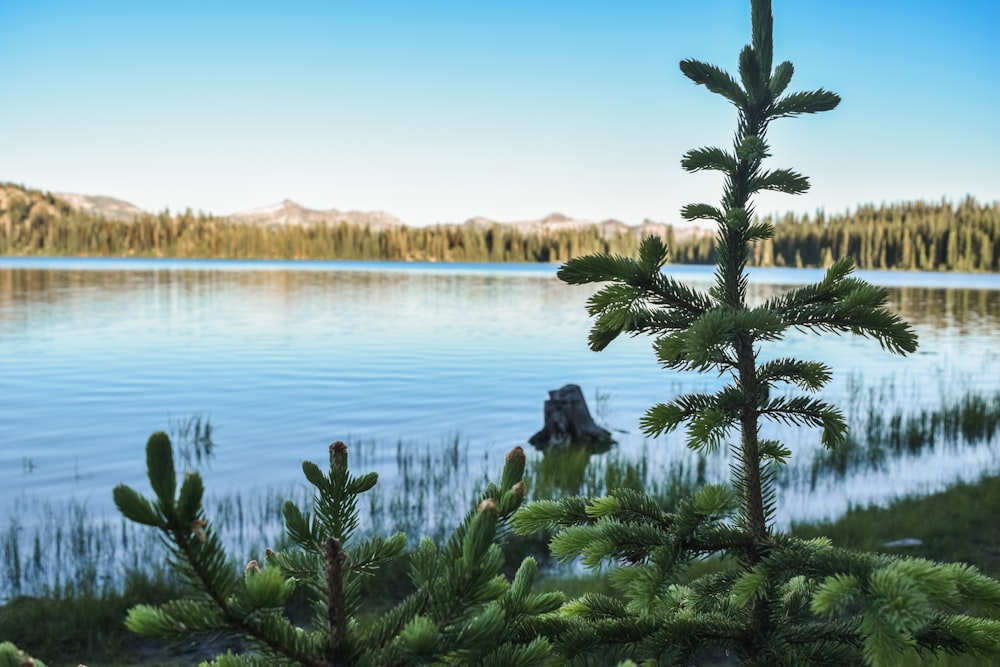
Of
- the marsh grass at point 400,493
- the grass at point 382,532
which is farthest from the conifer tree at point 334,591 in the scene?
the marsh grass at point 400,493

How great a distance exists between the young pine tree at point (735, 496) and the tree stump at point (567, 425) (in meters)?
15.5

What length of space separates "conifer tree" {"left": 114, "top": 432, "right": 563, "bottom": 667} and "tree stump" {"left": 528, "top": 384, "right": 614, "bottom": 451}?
1635cm

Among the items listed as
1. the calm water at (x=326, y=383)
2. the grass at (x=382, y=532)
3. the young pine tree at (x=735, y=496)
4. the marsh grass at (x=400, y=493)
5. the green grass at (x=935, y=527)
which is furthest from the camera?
the calm water at (x=326, y=383)

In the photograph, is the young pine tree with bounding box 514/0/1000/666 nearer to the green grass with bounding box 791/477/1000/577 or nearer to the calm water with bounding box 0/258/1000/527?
the green grass with bounding box 791/477/1000/577

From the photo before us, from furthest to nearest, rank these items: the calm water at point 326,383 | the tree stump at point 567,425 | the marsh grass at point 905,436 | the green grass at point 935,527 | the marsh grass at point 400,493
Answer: the tree stump at point 567,425 < the calm water at point 326,383 < the marsh grass at point 905,436 < the marsh grass at point 400,493 < the green grass at point 935,527

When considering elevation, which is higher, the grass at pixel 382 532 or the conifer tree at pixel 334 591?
the conifer tree at pixel 334 591

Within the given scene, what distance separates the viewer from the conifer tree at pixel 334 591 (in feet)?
4.62

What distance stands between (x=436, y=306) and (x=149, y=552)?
56.1m

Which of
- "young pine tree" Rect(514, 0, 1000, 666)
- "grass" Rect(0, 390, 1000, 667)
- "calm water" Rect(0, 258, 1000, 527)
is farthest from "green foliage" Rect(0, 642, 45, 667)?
"calm water" Rect(0, 258, 1000, 527)

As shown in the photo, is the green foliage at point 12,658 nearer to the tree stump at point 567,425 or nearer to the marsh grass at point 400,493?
the marsh grass at point 400,493

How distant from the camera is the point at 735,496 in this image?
95.6 inches

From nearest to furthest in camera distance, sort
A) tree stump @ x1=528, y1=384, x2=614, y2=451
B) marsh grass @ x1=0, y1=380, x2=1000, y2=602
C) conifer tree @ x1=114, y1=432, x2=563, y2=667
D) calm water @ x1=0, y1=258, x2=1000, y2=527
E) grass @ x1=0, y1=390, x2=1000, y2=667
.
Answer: conifer tree @ x1=114, y1=432, x2=563, y2=667 < grass @ x1=0, y1=390, x2=1000, y2=667 < marsh grass @ x1=0, y1=380, x2=1000, y2=602 < calm water @ x1=0, y1=258, x2=1000, y2=527 < tree stump @ x1=528, y1=384, x2=614, y2=451

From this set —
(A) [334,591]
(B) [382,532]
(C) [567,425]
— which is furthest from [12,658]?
(C) [567,425]

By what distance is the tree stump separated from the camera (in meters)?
18.4
